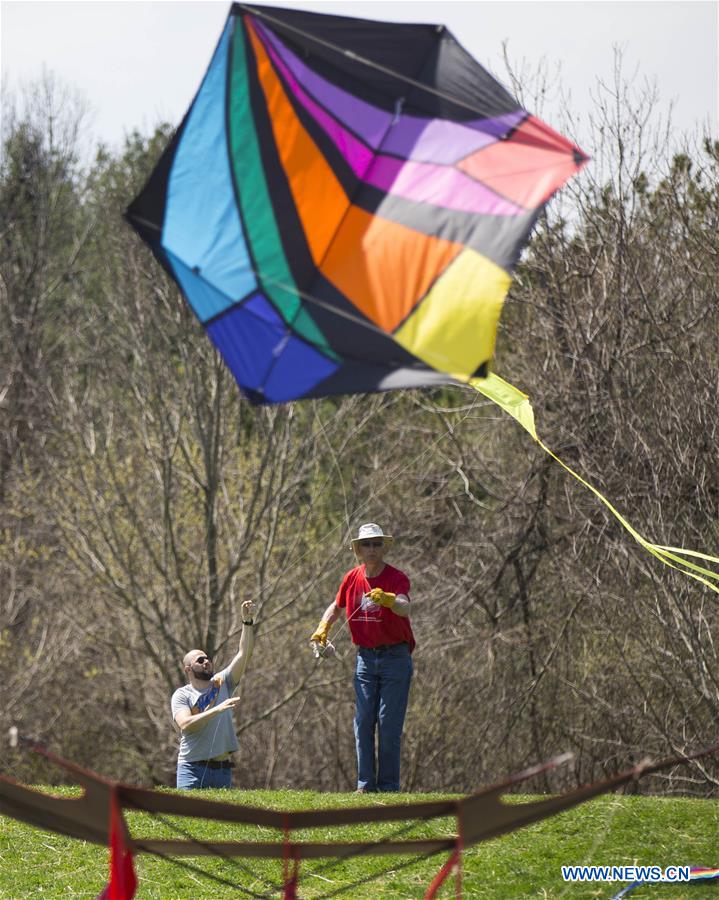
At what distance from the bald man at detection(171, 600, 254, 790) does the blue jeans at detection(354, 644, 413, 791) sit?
81 centimetres

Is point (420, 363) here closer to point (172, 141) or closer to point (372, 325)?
point (372, 325)

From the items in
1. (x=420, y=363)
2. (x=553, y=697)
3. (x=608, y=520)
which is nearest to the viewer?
(x=420, y=363)

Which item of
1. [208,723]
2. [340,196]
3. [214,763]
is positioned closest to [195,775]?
[214,763]

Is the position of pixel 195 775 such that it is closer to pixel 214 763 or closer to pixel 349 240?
pixel 214 763

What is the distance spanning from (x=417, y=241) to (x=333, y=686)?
14.7 metres

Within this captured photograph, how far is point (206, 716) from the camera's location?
→ 25.8 feet

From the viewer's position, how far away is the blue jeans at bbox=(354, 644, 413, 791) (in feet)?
27.8

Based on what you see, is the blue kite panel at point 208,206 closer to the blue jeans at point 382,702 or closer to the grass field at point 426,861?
the grass field at point 426,861

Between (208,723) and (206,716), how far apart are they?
403mm

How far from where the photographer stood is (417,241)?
503 cm

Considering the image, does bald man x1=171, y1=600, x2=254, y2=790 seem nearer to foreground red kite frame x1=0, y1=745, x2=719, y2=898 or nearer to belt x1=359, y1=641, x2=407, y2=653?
belt x1=359, y1=641, x2=407, y2=653

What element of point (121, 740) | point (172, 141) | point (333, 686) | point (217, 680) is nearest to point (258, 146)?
point (172, 141)

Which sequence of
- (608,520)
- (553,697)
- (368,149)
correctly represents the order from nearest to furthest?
(368,149)
(608,520)
(553,697)

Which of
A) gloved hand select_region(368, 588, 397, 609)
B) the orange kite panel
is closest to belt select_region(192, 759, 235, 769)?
gloved hand select_region(368, 588, 397, 609)
